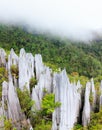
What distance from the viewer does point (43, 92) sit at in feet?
106

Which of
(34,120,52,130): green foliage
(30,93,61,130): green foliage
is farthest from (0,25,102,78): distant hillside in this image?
→ (34,120,52,130): green foliage

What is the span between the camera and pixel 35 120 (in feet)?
101

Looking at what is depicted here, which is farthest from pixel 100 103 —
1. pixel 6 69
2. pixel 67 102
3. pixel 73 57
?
pixel 73 57

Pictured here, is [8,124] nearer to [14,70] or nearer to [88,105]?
[14,70]

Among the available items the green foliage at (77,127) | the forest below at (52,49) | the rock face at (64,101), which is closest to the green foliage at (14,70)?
the rock face at (64,101)

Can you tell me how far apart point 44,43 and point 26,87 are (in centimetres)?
3912

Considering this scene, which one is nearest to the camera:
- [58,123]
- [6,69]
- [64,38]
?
[58,123]

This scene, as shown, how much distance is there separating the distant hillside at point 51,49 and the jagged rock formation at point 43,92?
90.6 ft

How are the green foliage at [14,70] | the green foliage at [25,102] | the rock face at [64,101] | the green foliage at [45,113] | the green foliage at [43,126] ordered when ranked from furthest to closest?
the green foliage at [14,70], the green foliage at [25,102], the green foliage at [45,113], the rock face at [64,101], the green foliage at [43,126]

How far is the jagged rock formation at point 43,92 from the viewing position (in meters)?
29.3

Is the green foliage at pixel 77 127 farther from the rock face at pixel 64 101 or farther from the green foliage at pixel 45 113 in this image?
the green foliage at pixel 45 113

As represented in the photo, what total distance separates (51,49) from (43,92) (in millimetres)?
39344

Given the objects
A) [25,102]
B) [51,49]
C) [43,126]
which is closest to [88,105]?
[43,126]

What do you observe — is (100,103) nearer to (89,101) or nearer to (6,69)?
(89,101)
